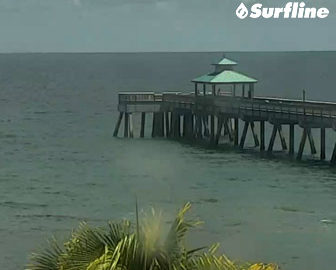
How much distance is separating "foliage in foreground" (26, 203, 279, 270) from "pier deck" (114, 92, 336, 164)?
3924cm

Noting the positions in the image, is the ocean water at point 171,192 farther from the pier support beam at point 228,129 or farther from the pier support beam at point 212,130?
the pier support beam at point 228,129

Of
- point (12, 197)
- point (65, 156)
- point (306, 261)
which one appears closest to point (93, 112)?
point (65, 156)

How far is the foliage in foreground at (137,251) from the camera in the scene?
1002cm

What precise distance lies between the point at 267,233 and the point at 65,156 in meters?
30.2

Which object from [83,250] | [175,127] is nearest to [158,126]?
[175,127]

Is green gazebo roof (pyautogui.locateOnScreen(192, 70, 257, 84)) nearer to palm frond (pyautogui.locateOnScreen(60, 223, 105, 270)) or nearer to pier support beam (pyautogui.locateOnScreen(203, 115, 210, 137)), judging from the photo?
pier support beam (pyautogui.locateOnScreen(203, 115, 210, 137))

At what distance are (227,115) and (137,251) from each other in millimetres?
51032

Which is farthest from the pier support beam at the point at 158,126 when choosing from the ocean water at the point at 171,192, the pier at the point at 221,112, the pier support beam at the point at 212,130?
the pier support beam at the point at 212,130

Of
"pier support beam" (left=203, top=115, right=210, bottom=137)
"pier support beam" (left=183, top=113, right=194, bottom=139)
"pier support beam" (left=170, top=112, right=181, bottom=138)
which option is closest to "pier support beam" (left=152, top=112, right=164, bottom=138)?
"pier support beam" (left=170, top=112, right=181, bottom=138)

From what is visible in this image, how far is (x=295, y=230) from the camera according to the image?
34.4 m

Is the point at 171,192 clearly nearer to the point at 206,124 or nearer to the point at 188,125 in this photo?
the point at 206,124

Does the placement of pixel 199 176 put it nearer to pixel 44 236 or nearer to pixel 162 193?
pixel 162 193

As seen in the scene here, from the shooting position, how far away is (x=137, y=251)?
10102 mm

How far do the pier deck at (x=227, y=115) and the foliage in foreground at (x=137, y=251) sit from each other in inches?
1545
